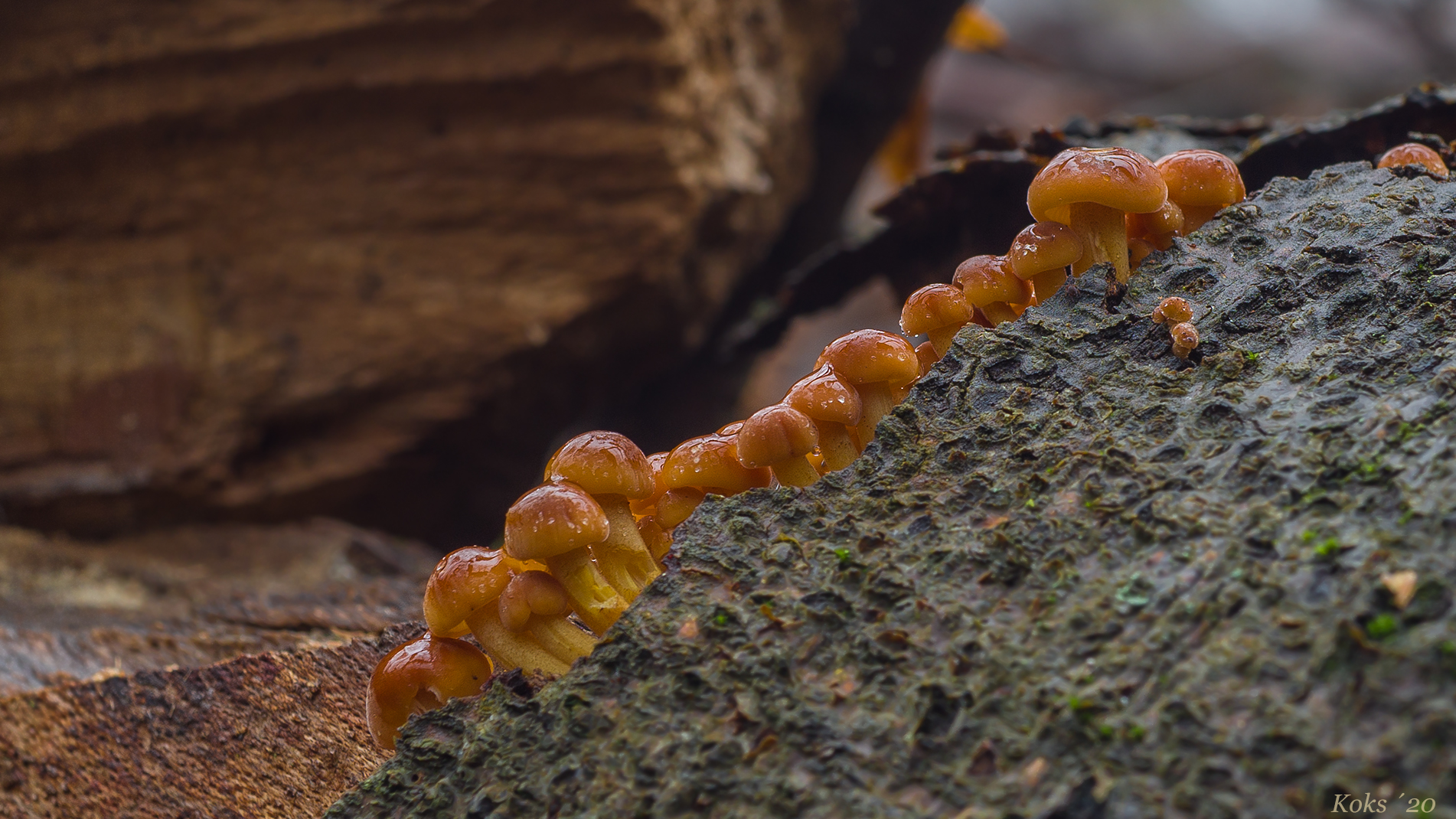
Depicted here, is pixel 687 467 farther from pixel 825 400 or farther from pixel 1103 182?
pixel 1103 182

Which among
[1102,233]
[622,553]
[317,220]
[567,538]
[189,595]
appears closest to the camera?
[567,538]

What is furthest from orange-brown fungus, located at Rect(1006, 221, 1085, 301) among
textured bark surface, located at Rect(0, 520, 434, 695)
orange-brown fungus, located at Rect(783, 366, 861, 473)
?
textured bark surface, located at Rect(0, 520, 434, 695)

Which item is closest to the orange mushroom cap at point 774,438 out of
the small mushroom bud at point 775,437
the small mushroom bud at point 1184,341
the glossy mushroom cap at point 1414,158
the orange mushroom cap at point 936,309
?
the small mushroom bud at point 775,437

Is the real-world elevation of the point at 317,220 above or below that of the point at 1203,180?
above

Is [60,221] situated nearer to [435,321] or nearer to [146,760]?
[435,321]

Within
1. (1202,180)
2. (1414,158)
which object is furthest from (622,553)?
(1414,158)

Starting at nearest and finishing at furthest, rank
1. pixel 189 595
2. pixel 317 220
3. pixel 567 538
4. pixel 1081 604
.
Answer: pixel 1081 604
pixel 567 538
pixel 189 595
pixel 317 220

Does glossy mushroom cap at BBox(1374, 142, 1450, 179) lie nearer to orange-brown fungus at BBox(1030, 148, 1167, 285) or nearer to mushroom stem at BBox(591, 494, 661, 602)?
orange-brown fungus at BBox(1030, 148, 1167, 285)
